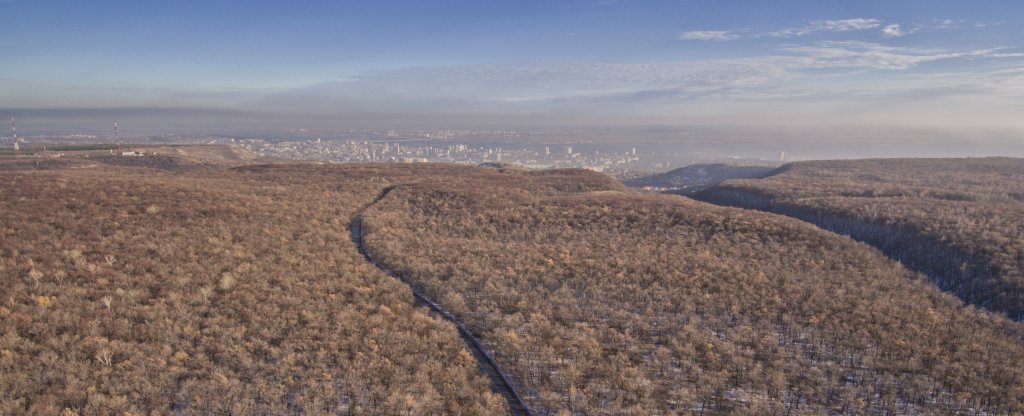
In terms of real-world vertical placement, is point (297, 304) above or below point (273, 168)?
below

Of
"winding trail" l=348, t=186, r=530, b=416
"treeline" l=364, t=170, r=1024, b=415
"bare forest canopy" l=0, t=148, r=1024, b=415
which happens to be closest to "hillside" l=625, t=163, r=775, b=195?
"treeline" l=364, t=170, r=1024, b=415

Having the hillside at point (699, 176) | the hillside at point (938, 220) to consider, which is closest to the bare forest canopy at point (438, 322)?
the hillside at point (938, 220)

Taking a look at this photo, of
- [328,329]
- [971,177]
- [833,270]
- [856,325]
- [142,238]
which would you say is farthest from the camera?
[971,177]

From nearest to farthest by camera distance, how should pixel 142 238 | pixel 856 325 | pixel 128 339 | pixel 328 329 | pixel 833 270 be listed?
1. pixel 128 339
2. pixel 328 329
3. pixel 856 325
4. pixel 142 238
5. pixel 833 270

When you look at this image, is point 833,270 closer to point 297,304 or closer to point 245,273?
point 297,304

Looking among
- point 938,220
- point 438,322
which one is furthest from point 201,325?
point 938,220

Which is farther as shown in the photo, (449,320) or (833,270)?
(833,270)

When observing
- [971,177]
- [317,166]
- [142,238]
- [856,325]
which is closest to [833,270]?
[856,325]
